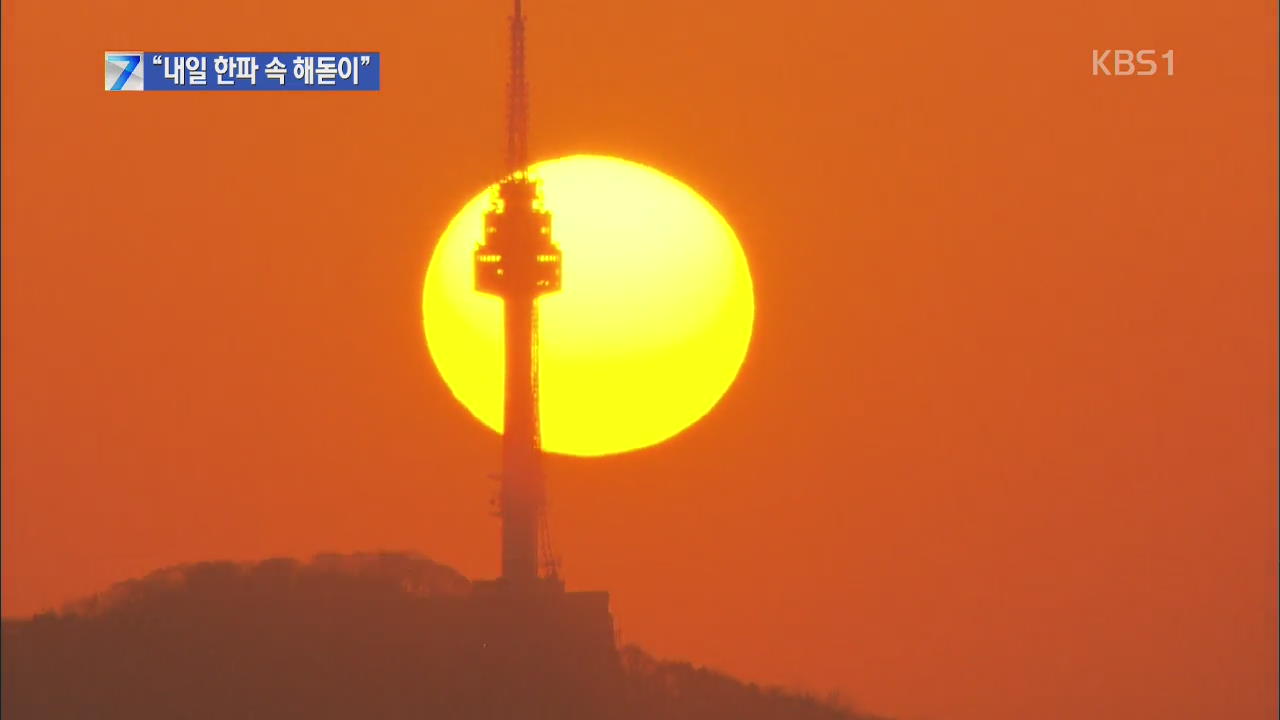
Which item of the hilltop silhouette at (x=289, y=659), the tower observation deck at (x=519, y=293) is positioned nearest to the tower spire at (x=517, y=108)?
the tower observation deck at (x=519, y=293)

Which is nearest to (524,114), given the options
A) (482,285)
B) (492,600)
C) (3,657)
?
(482,285)

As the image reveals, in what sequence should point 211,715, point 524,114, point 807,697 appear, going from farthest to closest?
point 807,697
point 524,114
point 211,715

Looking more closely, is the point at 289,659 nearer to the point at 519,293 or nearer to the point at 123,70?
the point at 519,293

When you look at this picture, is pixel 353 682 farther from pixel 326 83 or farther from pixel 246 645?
pixel 326 83

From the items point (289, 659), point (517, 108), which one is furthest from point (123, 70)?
point (289, 659)

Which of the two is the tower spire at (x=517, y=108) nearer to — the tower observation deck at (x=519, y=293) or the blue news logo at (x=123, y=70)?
the tower observation deck at (x=519, y=293)

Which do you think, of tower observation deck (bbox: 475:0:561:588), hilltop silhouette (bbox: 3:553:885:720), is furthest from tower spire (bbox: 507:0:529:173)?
hilltop silhouette (bbox: 3:553:885:720)
